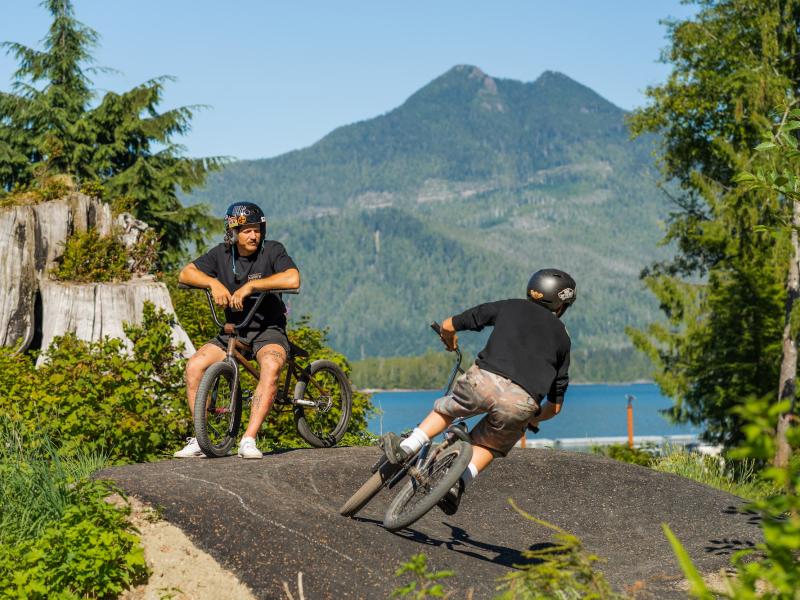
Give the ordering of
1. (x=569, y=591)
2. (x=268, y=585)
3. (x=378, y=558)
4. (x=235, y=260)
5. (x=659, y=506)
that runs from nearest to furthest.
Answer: (x=569, y=591) → (x=268, y=585) → (x=378, y=558) → (x=235, y=260) → (x=659, y=506)

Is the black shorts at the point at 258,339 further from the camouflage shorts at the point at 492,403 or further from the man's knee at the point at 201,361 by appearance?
the camouflage shorts at the point at 492,403

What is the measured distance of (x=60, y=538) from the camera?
6.15 meters

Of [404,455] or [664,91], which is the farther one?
[664,91]

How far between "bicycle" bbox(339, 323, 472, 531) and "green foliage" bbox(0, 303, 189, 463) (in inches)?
126

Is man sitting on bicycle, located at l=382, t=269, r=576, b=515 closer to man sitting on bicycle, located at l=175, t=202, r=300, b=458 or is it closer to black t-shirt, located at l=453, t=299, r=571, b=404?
black t-shirt, located at l=453, t=299, r=571, b=404

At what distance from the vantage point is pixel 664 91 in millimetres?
30844

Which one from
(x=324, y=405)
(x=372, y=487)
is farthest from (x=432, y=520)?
(x=324, y=405)

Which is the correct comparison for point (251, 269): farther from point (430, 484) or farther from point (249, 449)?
point (430, 484)

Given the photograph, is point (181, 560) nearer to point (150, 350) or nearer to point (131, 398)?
point (131, 398)

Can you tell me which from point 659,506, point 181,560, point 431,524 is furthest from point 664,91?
point 181,560

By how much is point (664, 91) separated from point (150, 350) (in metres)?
24.4

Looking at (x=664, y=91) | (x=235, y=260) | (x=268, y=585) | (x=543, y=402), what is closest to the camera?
(x=268, y=585)

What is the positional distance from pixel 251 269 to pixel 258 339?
2.17 feet

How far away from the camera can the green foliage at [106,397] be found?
8930 millimetres
